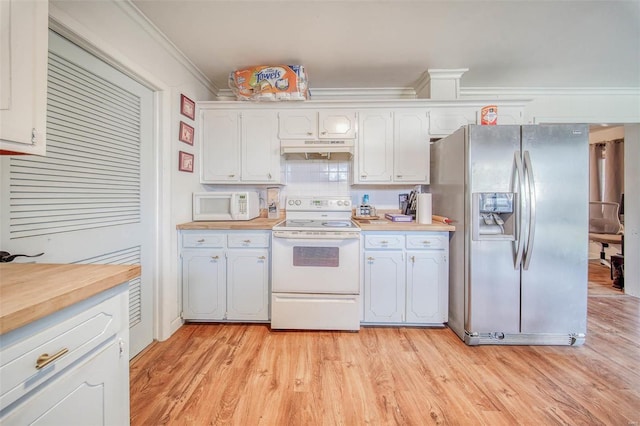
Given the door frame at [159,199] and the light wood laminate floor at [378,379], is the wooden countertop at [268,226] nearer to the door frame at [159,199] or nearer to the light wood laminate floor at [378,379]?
the door frame at [159,199]

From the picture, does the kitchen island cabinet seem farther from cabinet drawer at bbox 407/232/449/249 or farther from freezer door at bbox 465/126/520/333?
freezer door at bbox 465/126/520/333

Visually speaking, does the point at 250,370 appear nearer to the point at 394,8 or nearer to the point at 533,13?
the point at 394,8

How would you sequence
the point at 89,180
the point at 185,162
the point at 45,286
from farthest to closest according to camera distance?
the point at 185,162, the point at 89,180, the point at 45,286

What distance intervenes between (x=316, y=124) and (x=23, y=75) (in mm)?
2103

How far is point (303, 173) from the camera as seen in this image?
9.82 feet

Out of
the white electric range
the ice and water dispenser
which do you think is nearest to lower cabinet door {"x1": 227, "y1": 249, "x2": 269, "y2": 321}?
the white electric range

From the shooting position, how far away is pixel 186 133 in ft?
7.77

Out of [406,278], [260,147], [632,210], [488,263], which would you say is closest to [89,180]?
[260,147]

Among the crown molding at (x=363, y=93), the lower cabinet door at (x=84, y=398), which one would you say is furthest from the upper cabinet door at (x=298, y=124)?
the lower cabinet door at (x=84, y=398)

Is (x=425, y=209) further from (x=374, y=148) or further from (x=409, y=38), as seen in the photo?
(x=409, y=38)

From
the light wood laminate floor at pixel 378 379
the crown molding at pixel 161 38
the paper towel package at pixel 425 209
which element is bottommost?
the light wood laminate floor at pixel 378 379

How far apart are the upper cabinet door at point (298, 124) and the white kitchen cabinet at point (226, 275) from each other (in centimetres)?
111

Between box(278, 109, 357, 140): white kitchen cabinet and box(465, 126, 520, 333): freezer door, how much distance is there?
3.77 ft

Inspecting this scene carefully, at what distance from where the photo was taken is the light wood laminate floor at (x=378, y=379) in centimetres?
136
